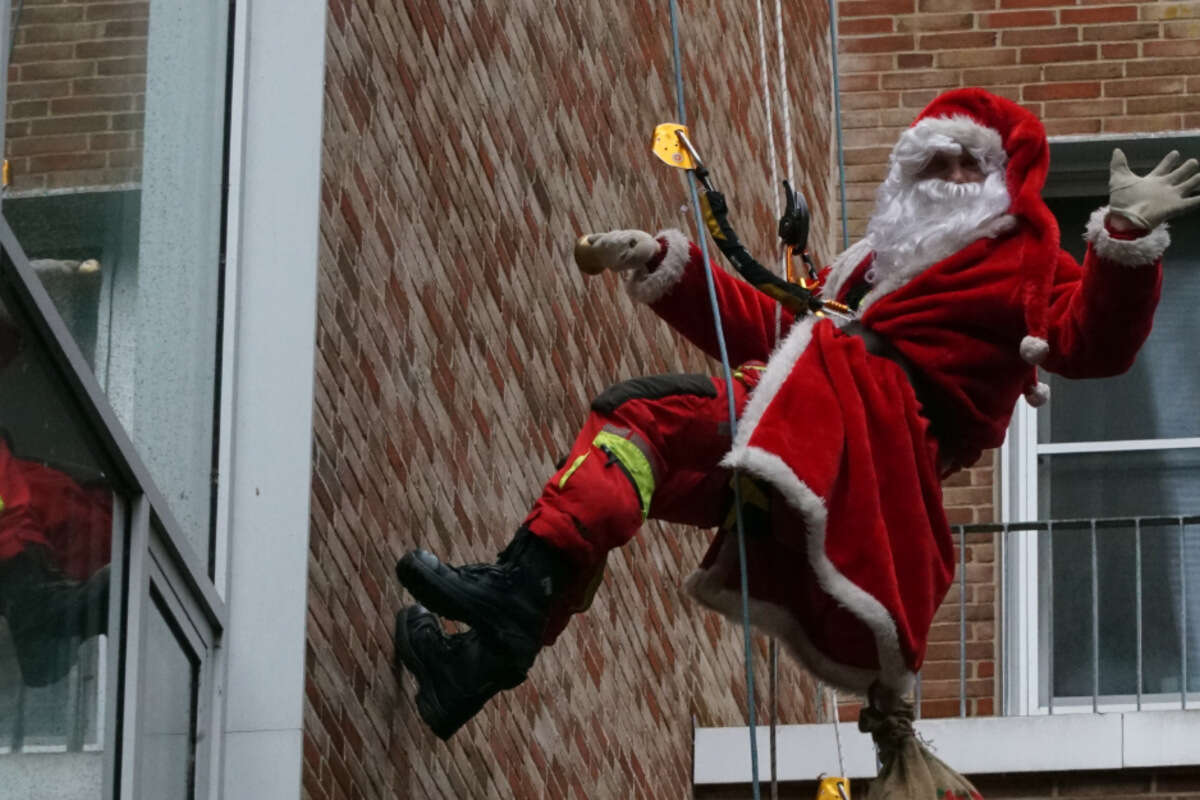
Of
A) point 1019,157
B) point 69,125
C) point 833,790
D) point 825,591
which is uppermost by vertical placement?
point 69,125

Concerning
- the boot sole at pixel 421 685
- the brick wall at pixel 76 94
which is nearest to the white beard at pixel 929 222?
the boot sole at pixel 421 685

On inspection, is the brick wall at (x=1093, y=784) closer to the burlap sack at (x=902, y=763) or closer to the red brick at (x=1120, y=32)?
the burlap sack at (x=902, y=763)

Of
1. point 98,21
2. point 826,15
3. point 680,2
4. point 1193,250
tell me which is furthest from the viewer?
point 826,15

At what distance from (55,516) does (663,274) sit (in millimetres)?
1902

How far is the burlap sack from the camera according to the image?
22.3ft

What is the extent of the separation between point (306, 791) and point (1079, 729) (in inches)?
169

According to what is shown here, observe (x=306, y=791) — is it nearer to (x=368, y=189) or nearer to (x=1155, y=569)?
(x=368, y=189)

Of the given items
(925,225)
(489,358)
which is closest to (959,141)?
(925,225)

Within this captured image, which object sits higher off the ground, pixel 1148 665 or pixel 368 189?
pixel 368 189

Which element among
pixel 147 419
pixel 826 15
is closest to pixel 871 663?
pixel 147 419

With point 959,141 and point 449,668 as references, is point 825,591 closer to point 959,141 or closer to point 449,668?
point 449,668

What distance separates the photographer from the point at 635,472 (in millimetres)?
6730

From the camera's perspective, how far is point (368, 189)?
7.64m

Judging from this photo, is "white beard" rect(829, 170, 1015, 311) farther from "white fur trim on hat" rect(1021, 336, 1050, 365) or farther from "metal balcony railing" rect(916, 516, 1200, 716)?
"metal balcony railing" rect(916, 516, 1200, 716)
